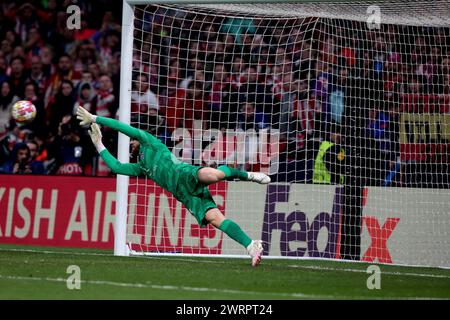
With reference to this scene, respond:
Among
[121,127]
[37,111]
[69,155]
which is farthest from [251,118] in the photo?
[37,111]

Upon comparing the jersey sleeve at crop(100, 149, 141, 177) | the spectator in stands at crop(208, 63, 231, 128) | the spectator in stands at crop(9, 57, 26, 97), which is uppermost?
the spectator in stands at crop(9, 57, 26, 97)

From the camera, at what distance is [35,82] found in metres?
20.8

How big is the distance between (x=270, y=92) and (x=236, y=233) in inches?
210

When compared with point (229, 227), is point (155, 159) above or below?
above

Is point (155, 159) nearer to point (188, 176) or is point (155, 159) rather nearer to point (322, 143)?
point (188, 176)

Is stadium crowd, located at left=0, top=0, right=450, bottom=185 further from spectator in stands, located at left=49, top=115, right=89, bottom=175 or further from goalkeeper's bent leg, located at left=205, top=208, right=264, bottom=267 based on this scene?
goalkeeper's bent leg, located at left=205, top=208, right=264, bottom=267

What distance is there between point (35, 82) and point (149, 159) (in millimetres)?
8812

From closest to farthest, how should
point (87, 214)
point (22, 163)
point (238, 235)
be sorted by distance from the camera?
point (238, 235) < point (87, 214) < point (22, 163)

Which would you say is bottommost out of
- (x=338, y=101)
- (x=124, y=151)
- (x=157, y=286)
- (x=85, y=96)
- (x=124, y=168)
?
(x=157, y=286)

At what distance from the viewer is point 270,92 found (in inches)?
663

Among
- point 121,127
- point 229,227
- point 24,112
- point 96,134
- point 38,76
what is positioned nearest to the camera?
point 229,227

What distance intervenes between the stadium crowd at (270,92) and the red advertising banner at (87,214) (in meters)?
1.11

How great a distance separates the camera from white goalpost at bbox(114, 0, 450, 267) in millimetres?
15312

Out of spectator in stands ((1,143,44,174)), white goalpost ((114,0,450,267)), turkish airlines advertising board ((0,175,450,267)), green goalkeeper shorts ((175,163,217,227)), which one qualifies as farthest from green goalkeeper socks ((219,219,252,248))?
spectator in stands ((1,143,44,174))
